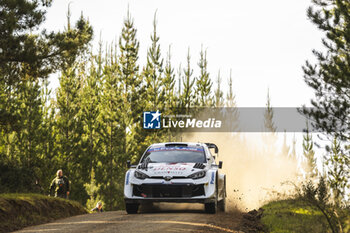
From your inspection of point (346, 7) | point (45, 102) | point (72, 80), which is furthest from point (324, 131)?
point (72, 80)

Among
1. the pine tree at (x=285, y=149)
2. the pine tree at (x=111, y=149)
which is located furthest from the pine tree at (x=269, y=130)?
the pine tree at (x=111, y=149)

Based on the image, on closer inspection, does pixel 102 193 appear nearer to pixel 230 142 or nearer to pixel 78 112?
pixel 78 112

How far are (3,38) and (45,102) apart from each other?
1001 inches

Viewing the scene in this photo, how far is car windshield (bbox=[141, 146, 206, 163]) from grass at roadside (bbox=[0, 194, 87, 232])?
3.18 m

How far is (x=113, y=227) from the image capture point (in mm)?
10344

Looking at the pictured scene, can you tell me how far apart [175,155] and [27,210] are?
433cm

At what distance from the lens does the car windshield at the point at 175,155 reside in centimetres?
1406

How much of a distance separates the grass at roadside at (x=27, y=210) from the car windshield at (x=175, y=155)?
318 centimetres

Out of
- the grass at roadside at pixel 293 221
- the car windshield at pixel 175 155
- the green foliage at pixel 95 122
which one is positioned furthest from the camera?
the green foliage at pixel 95 122

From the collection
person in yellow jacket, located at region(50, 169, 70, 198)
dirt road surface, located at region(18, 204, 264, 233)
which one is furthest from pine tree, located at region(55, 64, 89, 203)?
dirt road surface, located at region(18, 204, 264, 233)

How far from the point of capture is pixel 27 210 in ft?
43.6

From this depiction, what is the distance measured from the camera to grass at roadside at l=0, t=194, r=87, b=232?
1202 centimetres

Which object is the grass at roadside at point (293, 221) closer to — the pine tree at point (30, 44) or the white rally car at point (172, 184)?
the white rally car at point (172, 184)

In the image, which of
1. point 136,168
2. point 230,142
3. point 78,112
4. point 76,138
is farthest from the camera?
point 230,142
